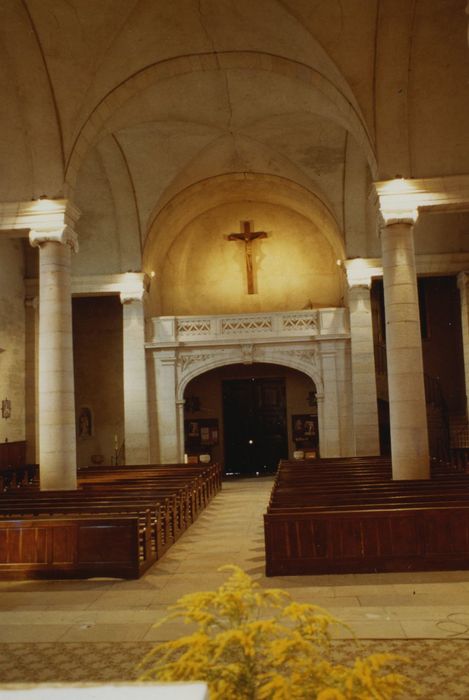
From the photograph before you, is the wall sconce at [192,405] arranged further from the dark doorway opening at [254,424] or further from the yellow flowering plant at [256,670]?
the yellow flowering plant at [256,670]

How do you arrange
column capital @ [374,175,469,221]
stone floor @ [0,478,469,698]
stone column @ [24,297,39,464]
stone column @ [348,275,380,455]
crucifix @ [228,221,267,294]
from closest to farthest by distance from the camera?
stone floor @ [0,478,469,698] < column capital @ [374,175,469,221] < stone column @ [348,275,380,455] < stone column @ [24,297,39,464] < crucifix @ [228,221,267,294]

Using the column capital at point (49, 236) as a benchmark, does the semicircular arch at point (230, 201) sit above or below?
above

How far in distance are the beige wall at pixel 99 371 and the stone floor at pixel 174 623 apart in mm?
14897

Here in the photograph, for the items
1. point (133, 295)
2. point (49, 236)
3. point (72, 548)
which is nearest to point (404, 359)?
point (72, 548)

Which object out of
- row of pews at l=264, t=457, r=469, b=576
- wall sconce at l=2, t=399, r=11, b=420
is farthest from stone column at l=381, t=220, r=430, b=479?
wall sconce at l=2, t=399, r=11, b=420

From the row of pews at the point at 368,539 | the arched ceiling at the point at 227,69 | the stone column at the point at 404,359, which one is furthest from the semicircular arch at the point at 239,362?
the row of pews at the point at 368,539

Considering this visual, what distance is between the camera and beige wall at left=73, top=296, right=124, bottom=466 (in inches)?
943

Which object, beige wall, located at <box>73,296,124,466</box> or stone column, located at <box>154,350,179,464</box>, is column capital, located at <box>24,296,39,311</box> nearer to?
beige wall, located at <box>73,296,124,466</box>

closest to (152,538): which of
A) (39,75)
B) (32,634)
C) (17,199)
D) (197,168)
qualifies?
(32,634)

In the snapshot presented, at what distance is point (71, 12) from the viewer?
11703 mm

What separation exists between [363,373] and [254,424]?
6.13 metres

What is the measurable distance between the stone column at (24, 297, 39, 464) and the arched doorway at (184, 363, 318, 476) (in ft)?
18.9

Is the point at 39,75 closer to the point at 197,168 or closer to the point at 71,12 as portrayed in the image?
the point at 71,12

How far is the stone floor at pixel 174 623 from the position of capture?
15.7ft
